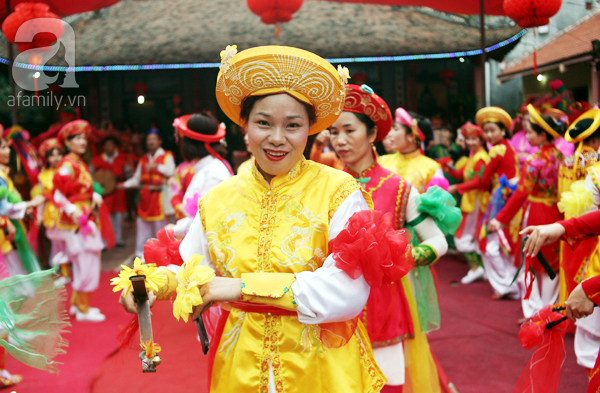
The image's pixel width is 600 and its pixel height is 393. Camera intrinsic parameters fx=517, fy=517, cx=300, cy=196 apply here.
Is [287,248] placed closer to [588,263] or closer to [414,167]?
[588,263]

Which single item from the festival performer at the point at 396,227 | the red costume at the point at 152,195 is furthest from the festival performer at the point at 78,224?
the festival performer at the point at 396,227

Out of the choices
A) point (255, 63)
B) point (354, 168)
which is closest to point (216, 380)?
point (255, 63)

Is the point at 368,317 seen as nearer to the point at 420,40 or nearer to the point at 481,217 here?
the point at 481,217

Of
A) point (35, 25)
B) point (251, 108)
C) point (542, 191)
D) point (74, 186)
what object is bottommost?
point (542, 191)

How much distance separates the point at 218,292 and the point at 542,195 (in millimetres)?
3939

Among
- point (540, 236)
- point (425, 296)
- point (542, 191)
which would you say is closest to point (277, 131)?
point (540, 236)

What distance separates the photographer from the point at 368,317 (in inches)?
96.7

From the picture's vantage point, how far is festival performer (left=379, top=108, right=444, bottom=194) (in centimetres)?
441

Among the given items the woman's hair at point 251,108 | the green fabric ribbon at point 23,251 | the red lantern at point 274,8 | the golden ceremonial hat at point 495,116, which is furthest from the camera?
the red lantern at point 274,8

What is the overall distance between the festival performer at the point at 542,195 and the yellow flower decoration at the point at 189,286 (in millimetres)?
3701

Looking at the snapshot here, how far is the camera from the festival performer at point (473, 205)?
6.31 meters

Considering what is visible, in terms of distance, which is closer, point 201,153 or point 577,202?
point 577,202

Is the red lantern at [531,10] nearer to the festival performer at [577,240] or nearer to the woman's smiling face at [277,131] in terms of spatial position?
the festival performer at [577,240]

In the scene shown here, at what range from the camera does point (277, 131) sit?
62.0 inches
